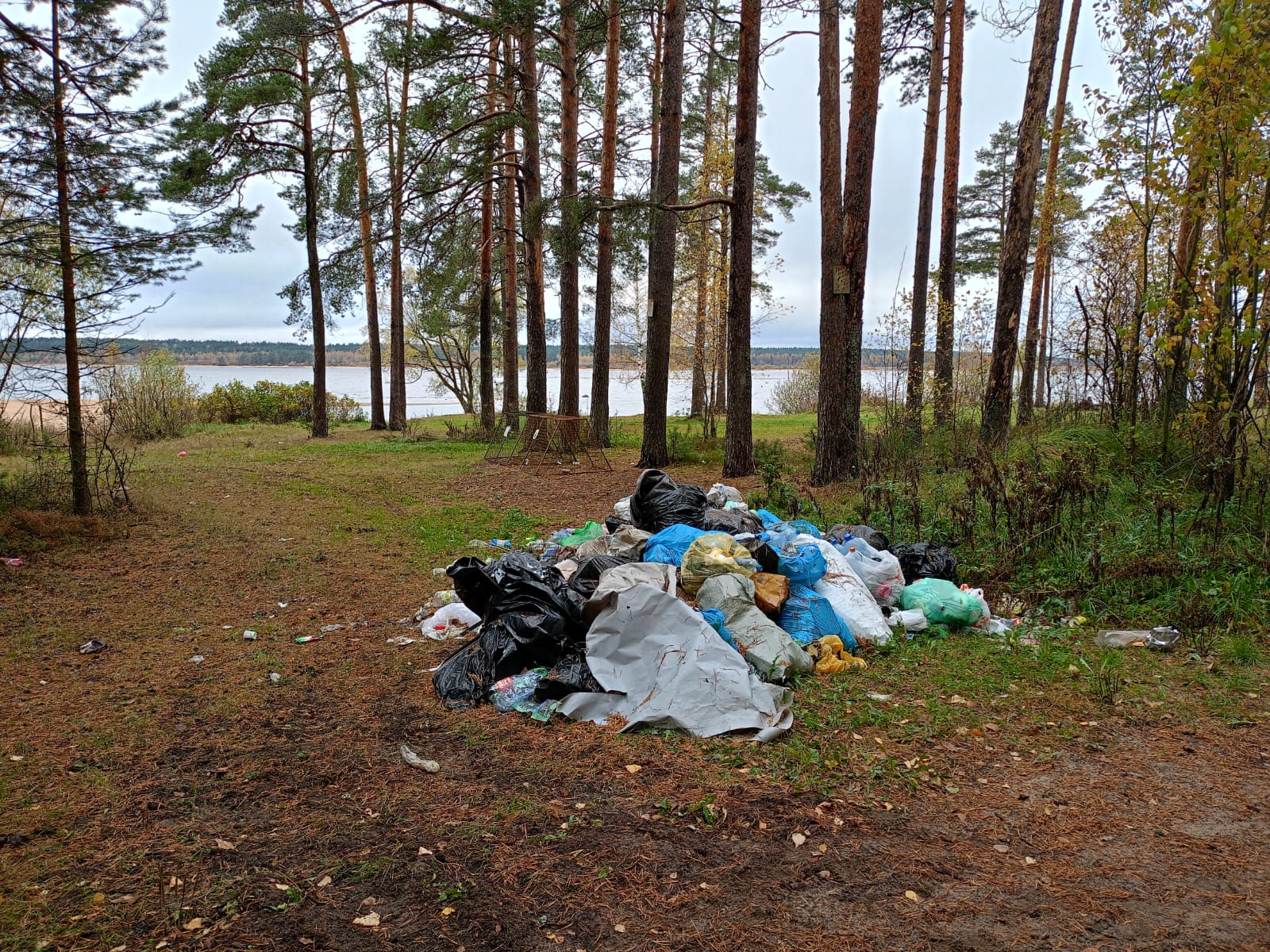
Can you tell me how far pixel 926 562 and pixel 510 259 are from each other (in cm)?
1165

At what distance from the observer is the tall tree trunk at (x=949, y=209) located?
40.2 feet

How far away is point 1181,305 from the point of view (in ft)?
20.0

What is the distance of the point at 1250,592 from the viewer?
4.52 metres

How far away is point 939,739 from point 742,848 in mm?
1289

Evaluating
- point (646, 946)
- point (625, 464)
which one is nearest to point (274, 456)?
point (625, 464)

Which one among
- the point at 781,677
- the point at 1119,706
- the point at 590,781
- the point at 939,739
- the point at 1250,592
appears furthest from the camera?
the point at 1250,592

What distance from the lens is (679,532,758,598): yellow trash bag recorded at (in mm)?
4410

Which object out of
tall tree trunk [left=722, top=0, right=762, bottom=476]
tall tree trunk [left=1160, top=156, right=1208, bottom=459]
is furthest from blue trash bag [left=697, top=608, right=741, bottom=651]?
tall tree trunk [left=722, top=0, right=762, bottom=476]

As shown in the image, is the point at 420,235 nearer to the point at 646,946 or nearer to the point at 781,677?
the point at 781,677

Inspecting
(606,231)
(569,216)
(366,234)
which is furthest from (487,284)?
(569,216)

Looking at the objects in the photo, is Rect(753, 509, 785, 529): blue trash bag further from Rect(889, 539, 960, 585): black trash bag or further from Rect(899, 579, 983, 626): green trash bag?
Rect(899, 579, 983, 626): green trash bag

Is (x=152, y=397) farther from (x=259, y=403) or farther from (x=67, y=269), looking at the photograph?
(x=67, y=269)

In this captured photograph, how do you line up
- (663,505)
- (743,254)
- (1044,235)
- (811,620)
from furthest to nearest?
(1044,235)
(743,254)
(663,505)
(811,620)

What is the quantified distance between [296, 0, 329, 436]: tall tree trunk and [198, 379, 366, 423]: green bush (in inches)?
149
